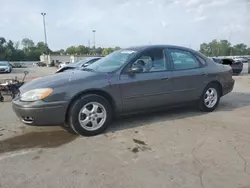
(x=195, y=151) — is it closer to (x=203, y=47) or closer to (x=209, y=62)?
(x=209, y=62)

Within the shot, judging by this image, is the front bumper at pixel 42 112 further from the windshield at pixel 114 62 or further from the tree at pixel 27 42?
the tree at pixel 27 42

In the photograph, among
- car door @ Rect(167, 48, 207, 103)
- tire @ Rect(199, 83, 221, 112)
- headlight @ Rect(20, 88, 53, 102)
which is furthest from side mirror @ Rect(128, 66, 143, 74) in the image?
tire @ Rect(199, 83, 221, 112)

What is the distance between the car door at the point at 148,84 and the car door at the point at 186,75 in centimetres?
17

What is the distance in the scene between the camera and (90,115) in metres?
4.44

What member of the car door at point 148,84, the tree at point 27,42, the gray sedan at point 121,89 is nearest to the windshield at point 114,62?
the gray sedan at point 121,89

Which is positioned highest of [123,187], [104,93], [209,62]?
[209,62]

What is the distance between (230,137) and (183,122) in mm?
1048

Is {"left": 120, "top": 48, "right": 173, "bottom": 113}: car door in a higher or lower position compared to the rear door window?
lower

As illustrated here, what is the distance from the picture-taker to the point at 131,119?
5.41 metres

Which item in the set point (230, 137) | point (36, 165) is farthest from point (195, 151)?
point (36, 165)

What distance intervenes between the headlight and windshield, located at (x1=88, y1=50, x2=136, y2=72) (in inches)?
43.4

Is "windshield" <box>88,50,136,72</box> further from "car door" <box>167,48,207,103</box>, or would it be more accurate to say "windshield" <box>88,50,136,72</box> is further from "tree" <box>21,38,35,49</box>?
"tree" <box>21,38,35,49</box>

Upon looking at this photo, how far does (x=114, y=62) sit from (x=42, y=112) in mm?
1691

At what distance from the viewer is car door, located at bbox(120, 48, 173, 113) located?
4.78m
